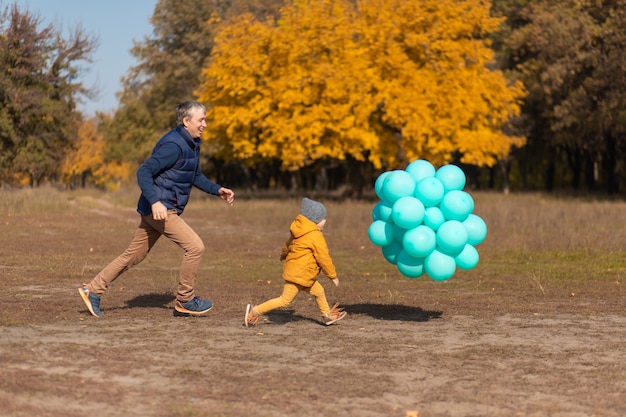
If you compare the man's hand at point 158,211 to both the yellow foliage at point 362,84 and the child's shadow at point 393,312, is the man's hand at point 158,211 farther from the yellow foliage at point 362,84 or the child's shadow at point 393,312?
the yellow foliage at point 362,84

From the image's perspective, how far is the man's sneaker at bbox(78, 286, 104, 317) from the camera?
9.70 meters

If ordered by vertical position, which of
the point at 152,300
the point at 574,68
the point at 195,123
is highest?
the point at 574,68

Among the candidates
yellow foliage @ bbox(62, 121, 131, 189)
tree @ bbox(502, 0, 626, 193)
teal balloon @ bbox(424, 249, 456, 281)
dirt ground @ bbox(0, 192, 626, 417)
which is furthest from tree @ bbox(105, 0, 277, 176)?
teal balloon @ bbox(424, 249, 456, 281)

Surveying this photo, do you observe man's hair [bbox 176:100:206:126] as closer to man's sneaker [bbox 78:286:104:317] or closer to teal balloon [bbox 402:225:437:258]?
man's sneaker [bbox 78:286:104:317]

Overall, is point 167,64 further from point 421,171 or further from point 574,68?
point 421,171

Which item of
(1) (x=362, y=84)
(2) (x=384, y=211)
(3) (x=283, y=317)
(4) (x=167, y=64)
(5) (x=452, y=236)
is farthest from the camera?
(4) (x=167, y=64)

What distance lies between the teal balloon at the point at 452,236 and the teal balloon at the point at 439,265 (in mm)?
91

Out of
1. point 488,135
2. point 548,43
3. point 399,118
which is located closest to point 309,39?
point 399,118

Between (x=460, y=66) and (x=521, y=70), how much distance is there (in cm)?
1198

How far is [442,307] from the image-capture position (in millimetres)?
11133

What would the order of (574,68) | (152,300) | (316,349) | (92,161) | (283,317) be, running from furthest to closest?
(92,161), (574,68), (152,300), (283,317), (316,349)

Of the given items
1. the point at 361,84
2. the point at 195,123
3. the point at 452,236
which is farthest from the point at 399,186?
the point at 361,84

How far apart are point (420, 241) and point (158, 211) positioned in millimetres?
2540

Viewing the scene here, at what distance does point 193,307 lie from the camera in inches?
388
